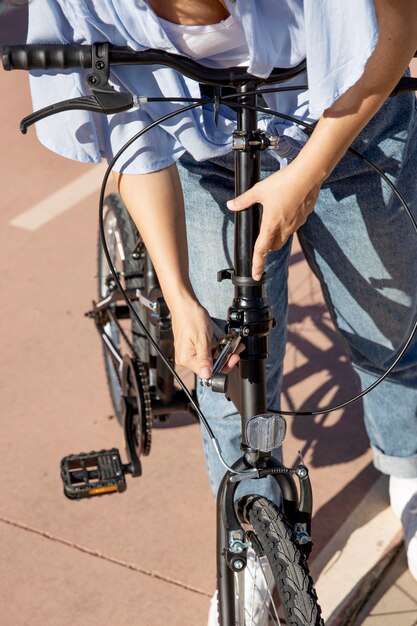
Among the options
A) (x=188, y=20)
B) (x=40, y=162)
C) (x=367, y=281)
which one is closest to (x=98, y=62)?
(x=188, y=20)

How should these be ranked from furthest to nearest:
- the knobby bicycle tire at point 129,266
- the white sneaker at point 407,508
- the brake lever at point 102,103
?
the knobby bicycle tire at point 129,266, the white sneaker at point 407,508, the brake lever at point 102,103

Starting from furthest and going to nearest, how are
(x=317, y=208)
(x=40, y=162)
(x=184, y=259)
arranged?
1. (x=40, y=162)
2. (x=317, y=208)
3. (x=184, y=259)

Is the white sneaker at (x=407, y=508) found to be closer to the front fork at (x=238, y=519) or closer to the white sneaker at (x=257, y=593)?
the white sneaker at (x=257, y=593)

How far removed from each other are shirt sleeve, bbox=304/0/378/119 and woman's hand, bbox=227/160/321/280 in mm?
148

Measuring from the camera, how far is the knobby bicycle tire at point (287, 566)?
1.75 meters

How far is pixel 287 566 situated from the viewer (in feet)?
5.78

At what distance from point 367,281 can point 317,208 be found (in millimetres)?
233

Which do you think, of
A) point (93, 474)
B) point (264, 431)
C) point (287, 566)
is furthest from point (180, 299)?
point (93, 474)

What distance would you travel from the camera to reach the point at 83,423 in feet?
10.9

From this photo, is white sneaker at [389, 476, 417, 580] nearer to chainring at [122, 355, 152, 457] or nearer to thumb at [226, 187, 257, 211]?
chainring at [122, 355, 152, 457]

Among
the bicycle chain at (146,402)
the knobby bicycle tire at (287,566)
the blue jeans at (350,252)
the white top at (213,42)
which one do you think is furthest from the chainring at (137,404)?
the white top at (213,42)

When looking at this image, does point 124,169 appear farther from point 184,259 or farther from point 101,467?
point 101,467

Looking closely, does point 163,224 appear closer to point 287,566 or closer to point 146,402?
point 287,566

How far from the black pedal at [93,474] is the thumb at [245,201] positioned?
119 centimetres
